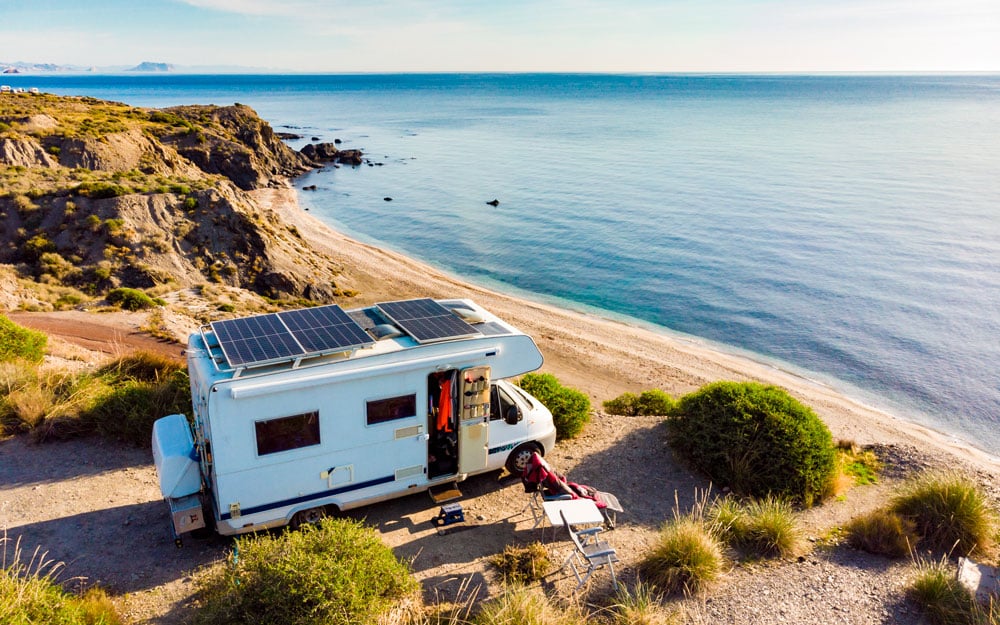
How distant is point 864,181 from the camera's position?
60.7m

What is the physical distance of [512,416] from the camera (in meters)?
10.7

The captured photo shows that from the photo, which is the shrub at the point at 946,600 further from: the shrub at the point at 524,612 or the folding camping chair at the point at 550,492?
the shrub at the point at 524,612

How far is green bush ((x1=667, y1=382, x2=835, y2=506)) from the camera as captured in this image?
10688mm

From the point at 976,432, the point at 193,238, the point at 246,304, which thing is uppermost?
the point at 193,238

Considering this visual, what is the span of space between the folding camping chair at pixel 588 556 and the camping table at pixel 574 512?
4.2 inches

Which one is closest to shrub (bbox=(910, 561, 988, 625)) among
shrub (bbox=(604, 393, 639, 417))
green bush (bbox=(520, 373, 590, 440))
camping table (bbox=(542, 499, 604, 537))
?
camping table (bbox=(542, 499, 604, 537))

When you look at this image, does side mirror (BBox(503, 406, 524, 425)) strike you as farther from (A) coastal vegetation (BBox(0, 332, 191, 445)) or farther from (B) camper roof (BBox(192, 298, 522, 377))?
(A) coastal vegetation (BBox(0, 332, 191, 445))

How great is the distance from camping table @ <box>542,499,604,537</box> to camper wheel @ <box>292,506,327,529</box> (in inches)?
135

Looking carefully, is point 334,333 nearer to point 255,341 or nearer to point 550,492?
point 255,341

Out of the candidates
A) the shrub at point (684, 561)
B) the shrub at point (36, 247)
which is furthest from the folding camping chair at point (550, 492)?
the shrub at point (36, 247)

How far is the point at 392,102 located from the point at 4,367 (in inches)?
7412

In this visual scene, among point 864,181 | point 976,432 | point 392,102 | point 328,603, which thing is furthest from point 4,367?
point 392,102

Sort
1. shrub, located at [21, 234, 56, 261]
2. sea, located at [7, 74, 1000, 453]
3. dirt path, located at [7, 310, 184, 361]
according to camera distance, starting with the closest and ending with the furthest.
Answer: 1. dirt path, located at [7, 310, 184, 361]
2. shrub, located at [21, 234, 56, 261]
3. sea, located at [7, 74, 1000, 453]

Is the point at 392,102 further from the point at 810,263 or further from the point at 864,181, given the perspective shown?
the point at 810,263
